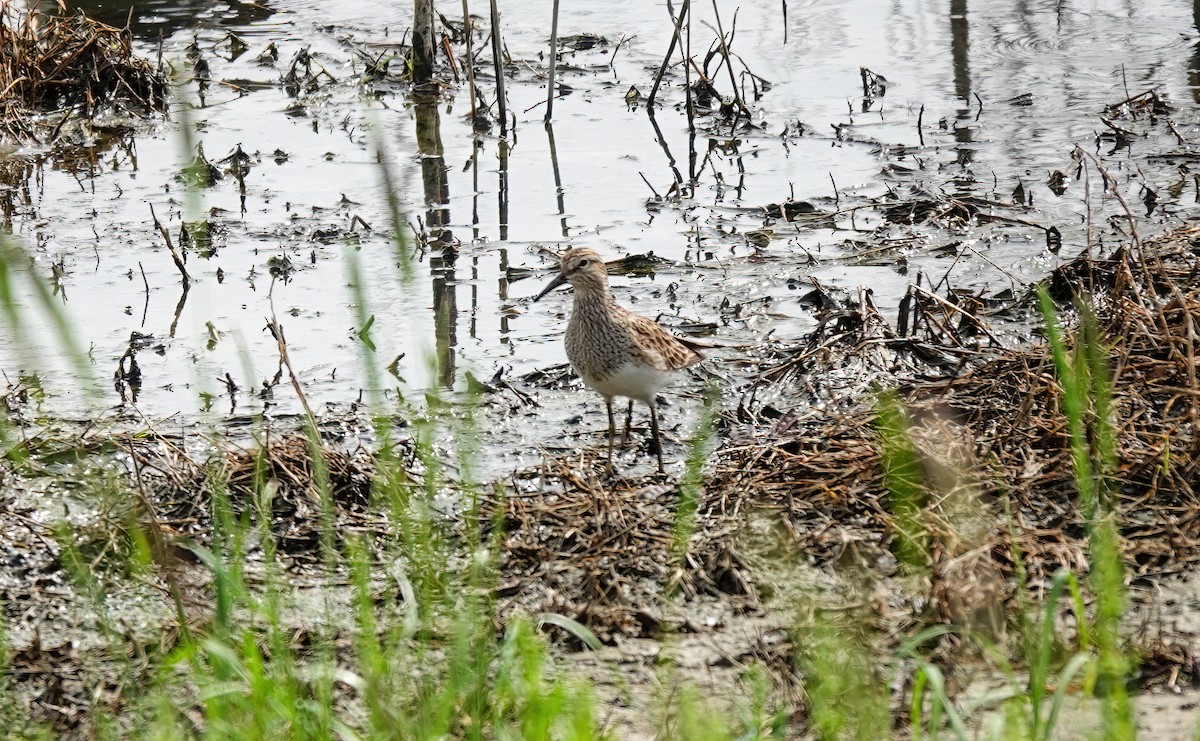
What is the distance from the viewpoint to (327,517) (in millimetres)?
2873

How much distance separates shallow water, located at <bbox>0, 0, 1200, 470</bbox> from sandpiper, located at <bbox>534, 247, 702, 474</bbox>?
0.54 m

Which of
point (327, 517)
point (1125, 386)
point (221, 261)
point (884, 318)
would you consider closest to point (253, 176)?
point (221, 261)

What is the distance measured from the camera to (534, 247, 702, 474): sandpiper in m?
5.77

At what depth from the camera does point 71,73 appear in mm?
11523

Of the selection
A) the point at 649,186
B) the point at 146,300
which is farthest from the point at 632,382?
the point at 649,186

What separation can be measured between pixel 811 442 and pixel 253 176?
5566 mm

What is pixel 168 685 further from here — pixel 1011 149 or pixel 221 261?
pixel 1011 149

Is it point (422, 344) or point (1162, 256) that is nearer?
point (422, 344)

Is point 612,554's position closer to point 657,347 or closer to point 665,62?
point 657,347

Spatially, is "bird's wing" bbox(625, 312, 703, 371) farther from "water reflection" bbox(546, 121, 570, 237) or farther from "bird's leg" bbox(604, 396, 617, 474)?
"water reflection" bbox(546, 121, 570, 237)

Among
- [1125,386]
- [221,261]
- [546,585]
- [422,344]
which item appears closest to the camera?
[422,344]

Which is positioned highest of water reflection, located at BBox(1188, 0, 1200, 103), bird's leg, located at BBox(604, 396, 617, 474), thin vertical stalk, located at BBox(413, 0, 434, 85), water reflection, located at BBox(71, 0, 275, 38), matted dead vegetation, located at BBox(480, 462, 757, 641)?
water reflection, located at BBox(71, 0, 275, 38)

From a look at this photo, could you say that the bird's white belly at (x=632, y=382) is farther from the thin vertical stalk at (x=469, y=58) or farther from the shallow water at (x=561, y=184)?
the thin vertical stalk at (x=469, y=58)

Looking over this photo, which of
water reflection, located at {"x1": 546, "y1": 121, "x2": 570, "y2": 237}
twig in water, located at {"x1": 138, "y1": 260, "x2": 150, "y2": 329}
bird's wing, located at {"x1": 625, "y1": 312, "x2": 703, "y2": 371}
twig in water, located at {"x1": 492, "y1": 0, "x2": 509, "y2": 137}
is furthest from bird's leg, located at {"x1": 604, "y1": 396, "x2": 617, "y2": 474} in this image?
twig in water, located at {"x1": 492, "y1": 0, "x2": 509, "y2": 137}
